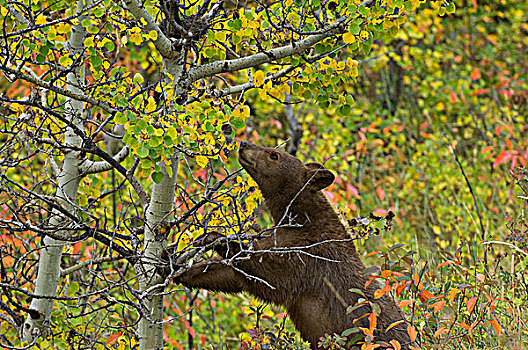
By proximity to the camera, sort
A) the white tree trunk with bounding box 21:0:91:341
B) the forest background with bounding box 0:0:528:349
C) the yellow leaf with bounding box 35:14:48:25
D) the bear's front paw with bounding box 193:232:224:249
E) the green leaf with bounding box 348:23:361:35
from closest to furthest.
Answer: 1. the green leaf with bounding box 348:23:361:35
2. the forest background with bounding box 0:0:528:349
3. the yellow leaf with bounding box 35:14:48:25
4. the bear's front paw with bounding box 193:232:224:249
5. the white tree trunk with bounding box 21:0:91:341

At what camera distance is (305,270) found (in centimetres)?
368

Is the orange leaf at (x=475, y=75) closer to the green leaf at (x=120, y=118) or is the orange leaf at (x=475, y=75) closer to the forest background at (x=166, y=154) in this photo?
the forest background at (x=166, y=154)

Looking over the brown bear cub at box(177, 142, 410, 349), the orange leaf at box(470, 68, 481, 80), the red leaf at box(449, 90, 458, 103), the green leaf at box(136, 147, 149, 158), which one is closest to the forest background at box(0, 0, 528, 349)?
the green leaf at box(136, 147, 149, 158)

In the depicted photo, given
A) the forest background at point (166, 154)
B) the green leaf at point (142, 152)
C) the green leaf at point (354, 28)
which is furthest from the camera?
the forest background at point (166, 154)

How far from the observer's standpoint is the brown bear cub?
11.6 ft

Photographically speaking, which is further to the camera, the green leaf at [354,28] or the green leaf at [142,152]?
the green leaf at [354,28]

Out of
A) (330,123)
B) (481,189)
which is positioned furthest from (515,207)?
(330,123)

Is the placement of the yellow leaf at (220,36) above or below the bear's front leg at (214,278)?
above

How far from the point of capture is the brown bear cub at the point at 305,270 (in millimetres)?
3527

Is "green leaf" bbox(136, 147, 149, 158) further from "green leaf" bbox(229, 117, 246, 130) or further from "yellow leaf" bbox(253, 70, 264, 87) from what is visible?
"yellow leaf" bbox(253, 70, 264, 87)

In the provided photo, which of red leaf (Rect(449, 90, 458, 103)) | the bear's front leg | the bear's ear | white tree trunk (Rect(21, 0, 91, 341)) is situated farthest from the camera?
red leaf (Rect(449, 90, 458, 103))

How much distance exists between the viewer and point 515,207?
21.5 ft

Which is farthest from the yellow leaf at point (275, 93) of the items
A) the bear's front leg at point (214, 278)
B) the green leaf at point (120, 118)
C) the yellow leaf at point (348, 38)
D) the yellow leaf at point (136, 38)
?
the bear's front leg at point (214, 278)

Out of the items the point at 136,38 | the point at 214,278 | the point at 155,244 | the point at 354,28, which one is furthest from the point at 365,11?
the point at 214,278
